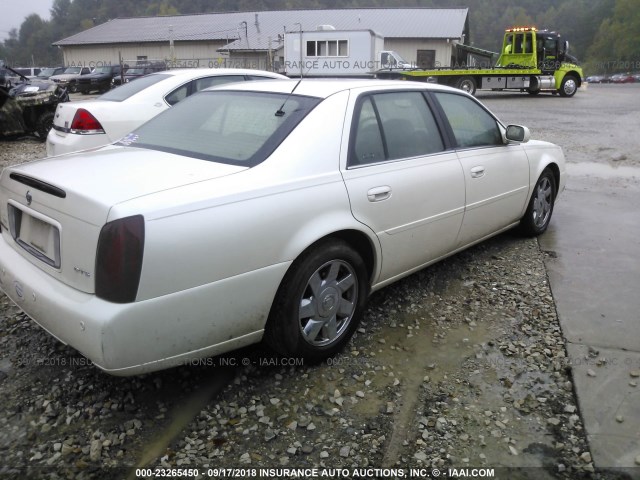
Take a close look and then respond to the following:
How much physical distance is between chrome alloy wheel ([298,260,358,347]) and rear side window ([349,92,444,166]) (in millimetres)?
634

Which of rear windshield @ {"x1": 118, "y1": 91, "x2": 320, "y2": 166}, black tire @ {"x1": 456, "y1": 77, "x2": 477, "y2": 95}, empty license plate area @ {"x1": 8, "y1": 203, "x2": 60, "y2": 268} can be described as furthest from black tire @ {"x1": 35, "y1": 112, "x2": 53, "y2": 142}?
black tire @ {"x1": 456, "y1": 77, "x2": 477, "y2": 95}

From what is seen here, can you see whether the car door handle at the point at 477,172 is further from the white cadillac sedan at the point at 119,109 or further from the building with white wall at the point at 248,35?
the building with white wall at the point at 248,35

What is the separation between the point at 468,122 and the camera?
14.0 feet

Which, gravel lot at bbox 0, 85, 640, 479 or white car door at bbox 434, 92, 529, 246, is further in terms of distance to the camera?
white car door at bbox 434, 92, 529, 246

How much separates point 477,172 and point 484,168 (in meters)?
0.13

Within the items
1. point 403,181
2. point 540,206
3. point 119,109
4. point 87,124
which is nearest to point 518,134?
point 540,206

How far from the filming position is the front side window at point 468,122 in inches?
161

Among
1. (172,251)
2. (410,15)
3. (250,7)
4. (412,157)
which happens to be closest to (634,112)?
(412,157)

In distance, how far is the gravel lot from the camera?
7.89ft

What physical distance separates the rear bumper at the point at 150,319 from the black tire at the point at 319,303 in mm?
107

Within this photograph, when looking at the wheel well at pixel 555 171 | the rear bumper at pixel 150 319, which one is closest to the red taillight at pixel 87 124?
the rear bumper at pixel 150 319

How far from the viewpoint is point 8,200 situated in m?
2.94

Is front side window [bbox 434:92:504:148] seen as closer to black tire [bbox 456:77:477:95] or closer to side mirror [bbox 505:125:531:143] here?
side mirror [bbox 505:125:531:143]

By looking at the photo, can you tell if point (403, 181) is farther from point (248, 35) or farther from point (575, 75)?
point (248, 35)
